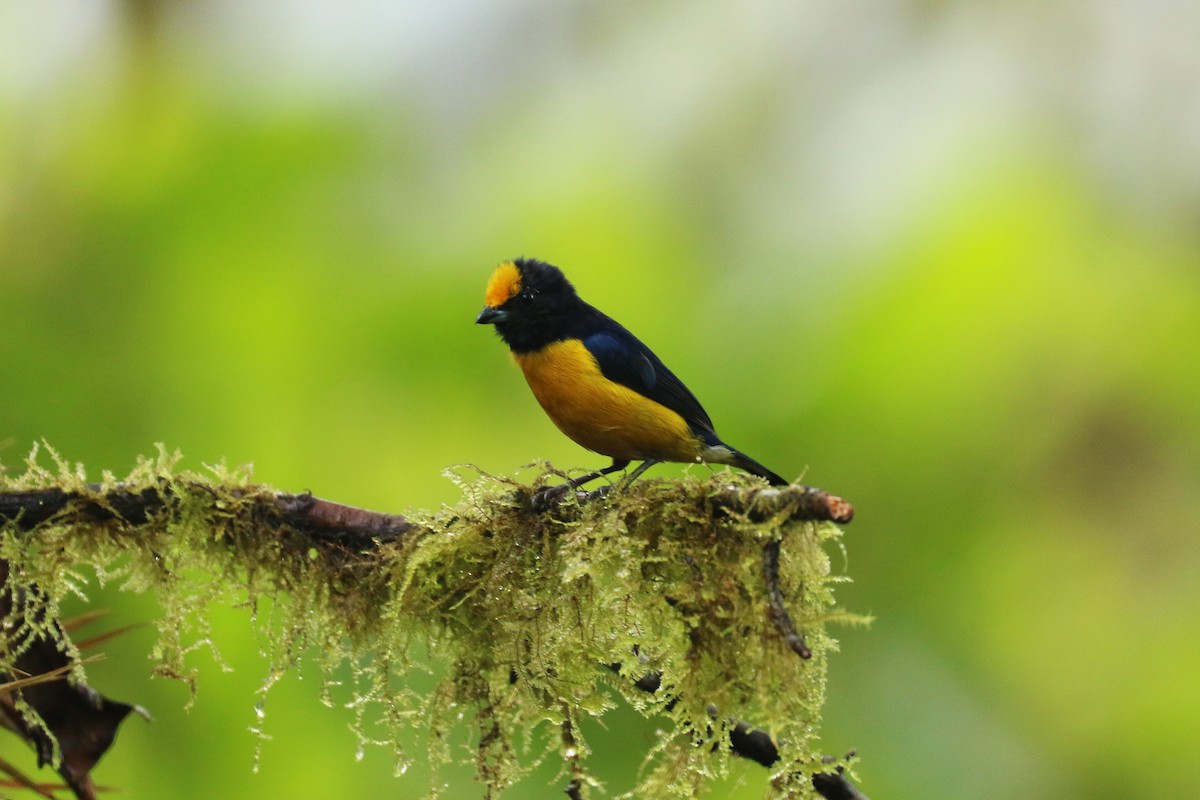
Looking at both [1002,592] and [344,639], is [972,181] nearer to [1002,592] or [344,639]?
[1002,592]

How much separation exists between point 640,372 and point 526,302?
19.3 inches

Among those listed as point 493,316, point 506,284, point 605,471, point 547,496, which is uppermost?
point 506,284

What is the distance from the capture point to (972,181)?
7348mm

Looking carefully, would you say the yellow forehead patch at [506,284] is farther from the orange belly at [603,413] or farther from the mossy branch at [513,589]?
the mossy branch at [513,589]

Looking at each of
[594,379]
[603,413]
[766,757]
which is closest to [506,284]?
[594,379]

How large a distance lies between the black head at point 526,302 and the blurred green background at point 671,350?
2.53 metres

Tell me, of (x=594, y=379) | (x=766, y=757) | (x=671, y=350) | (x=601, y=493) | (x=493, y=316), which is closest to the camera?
(x=766, y=757)

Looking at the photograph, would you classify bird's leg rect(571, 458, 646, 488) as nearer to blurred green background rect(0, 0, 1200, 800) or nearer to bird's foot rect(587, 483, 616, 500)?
bird's foot rect(587, 483, 616, 500)

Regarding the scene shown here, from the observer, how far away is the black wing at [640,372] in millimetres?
3207

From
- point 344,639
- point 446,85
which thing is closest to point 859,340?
point 446,85

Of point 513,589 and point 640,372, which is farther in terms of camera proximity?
point 640,372

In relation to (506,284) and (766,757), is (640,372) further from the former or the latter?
(766,757)

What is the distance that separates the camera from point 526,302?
3490 mm

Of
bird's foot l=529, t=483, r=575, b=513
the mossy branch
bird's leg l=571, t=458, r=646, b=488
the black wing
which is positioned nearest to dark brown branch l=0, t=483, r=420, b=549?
the mossy branch
